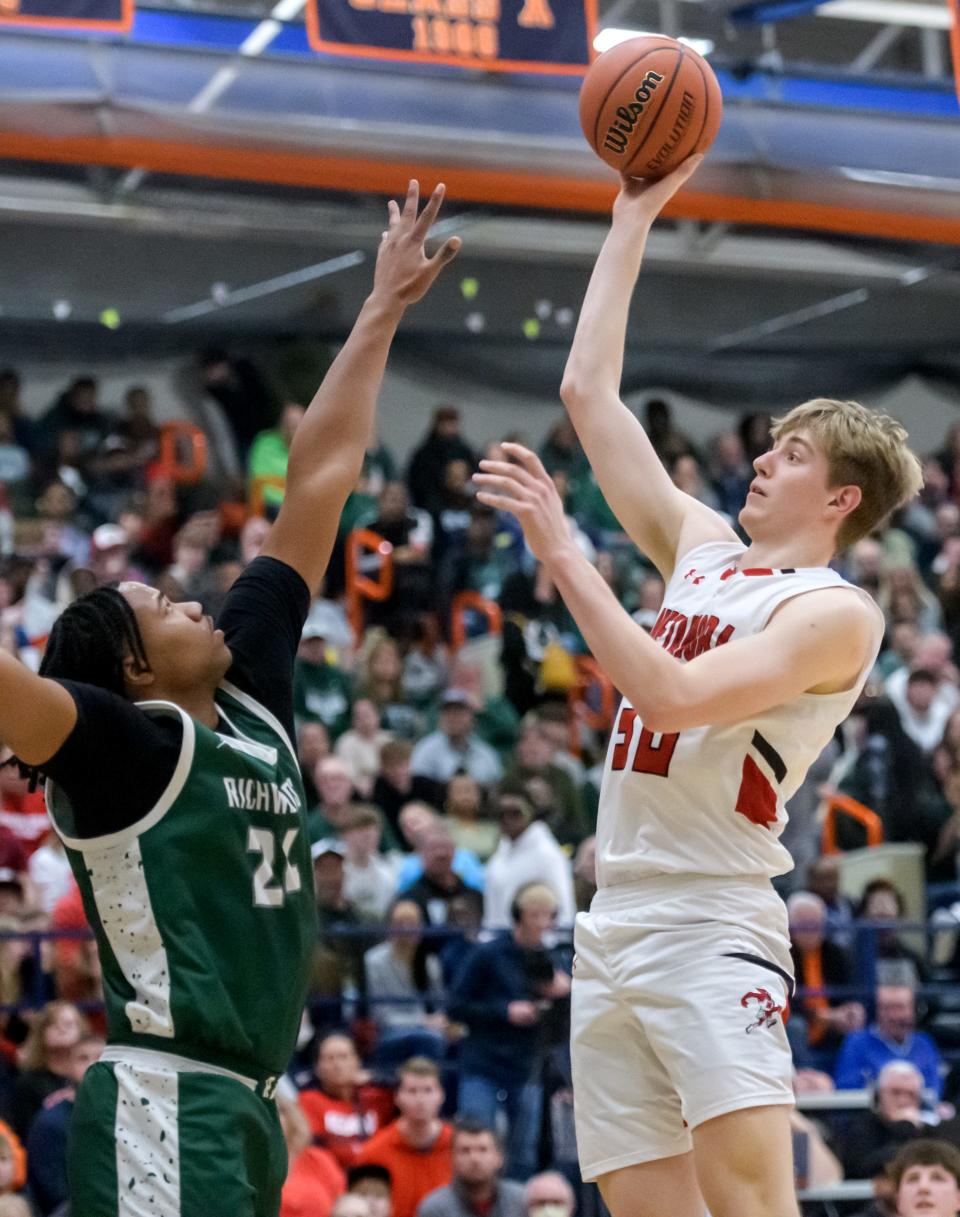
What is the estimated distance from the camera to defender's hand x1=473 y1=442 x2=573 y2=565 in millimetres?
3410

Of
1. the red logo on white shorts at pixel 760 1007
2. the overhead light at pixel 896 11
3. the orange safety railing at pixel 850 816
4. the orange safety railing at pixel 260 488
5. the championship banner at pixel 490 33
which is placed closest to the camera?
the red logo on white shorts at pixel 760 1007

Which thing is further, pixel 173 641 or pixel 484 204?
pixel 484 204

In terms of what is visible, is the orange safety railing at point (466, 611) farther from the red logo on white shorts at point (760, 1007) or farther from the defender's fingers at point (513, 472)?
the defender's fingers at point (513, 472)

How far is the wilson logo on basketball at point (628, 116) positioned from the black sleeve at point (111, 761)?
177 centimetres

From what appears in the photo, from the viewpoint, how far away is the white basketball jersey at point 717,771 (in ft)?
12.1

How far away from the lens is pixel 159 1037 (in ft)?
10.7

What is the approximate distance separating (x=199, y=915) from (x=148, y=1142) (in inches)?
14.8

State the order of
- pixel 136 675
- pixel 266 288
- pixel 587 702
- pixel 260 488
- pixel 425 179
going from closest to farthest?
pixel 136 675 → pixel 425 179 → pixel 587 702 → pixel 260 488 → pixel 266 288

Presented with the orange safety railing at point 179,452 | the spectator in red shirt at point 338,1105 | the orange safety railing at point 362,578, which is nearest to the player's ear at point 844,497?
the spectator in red shirt at point 338,1105

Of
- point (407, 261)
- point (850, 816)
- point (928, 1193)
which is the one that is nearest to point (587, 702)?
point (850, 816)

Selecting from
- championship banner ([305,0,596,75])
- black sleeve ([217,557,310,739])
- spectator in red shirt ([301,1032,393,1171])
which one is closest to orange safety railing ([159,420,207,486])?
championship banner ([305,0,596,75])

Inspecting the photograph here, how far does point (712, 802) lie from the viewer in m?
3.69

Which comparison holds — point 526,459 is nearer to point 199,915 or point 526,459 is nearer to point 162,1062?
point 199,915

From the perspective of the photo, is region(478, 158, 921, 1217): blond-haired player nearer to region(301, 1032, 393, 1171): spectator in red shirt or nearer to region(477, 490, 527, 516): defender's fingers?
region(477, 490, 527, 516): defender's fingers
